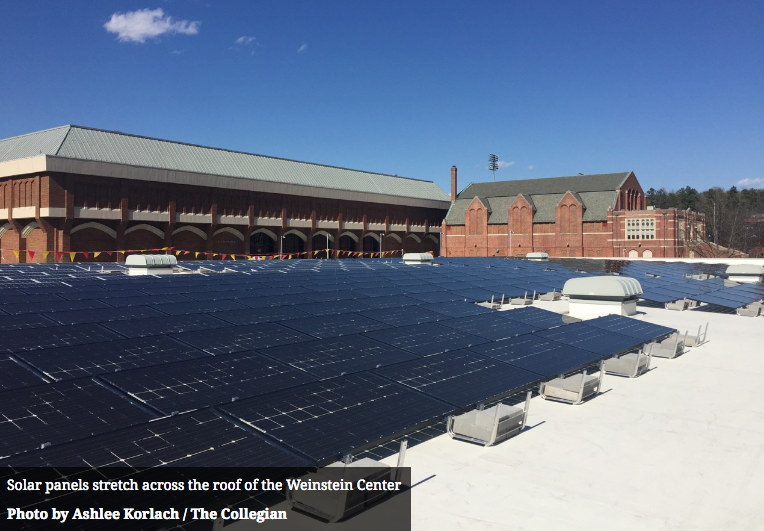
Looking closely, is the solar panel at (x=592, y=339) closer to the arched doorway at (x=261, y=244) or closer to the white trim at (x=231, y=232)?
the white trim at (x=231, y=232)

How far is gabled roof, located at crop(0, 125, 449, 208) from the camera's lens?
191ft

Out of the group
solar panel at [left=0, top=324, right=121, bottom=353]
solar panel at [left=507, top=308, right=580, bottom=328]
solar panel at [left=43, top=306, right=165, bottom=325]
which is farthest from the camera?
solar panel at [left=507, top=308, right=580, bottom=328]

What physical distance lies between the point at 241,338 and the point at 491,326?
7769mm

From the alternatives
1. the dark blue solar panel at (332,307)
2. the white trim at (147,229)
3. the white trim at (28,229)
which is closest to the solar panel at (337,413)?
the dark blue solar panel at (332,307)

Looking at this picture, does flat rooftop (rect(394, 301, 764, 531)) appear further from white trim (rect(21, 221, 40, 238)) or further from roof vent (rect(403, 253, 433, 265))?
white trim (rect(21, 221, 40, 238))

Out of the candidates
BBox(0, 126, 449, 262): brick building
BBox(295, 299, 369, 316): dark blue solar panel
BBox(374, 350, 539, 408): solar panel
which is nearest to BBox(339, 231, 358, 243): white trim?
BBox(0, 126, 449, 262): brick building

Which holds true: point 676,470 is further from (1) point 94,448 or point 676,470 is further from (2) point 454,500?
(1) point 94,448

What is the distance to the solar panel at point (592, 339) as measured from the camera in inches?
Answer: 625

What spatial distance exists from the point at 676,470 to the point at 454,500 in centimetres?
402

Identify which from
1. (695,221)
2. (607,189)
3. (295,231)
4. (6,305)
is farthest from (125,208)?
(695,221)

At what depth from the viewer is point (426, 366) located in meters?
12.1

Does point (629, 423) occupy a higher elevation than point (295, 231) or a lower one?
lower

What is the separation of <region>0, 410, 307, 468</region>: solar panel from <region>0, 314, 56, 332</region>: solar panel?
695cm

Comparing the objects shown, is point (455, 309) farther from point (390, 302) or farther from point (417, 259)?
Result: point (417, 259)
